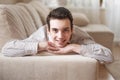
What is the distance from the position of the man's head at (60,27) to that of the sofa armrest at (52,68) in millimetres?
140

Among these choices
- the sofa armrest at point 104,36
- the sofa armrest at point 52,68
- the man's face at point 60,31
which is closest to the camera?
the sofa armrest at point 52,68

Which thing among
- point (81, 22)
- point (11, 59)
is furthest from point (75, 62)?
point (81, 22)

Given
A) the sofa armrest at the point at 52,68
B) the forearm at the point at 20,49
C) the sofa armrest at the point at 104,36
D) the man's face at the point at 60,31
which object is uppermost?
the man's face at the point at 60,31

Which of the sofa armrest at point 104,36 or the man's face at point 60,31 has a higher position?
the man's face at point 60,31

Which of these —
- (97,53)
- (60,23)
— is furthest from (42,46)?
(97,53)

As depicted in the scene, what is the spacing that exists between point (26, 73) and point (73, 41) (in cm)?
41

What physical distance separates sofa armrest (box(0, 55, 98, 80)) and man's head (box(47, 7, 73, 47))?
0.46 feet

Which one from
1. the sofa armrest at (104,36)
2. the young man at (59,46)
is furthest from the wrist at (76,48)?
the sofa armrest at (104,36)

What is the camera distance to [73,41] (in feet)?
5.25

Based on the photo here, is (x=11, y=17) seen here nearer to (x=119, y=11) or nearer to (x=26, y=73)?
(x=26, y=73)

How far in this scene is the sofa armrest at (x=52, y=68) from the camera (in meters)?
1.33

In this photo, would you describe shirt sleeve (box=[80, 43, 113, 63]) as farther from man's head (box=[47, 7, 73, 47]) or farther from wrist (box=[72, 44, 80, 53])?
man's head (box=[47, 7, 73, 47])

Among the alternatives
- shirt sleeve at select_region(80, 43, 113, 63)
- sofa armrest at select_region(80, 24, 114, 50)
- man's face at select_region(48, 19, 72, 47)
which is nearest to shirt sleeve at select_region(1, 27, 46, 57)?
man's face at select_region(48, 19, 72, 47)

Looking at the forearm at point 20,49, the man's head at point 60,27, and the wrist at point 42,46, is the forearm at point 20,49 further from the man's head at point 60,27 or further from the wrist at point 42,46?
the man's head at point 60,27
